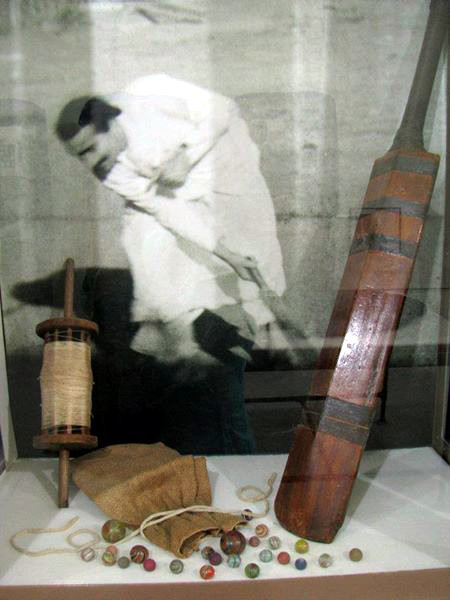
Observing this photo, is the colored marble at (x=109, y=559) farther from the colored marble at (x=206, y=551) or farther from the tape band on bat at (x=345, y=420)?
the tape band on bat at (x=345, y=420)

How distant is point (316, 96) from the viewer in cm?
201

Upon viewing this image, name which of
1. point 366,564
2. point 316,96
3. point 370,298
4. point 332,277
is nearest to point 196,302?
point 332,277

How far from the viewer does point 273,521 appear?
180cm

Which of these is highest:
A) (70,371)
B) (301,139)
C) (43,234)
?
(301,139)

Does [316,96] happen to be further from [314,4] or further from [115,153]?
[115,153]

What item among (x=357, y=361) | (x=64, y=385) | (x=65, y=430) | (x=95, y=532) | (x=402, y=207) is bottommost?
(x=95, y=532)

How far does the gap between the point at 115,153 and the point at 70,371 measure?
2.34 feet

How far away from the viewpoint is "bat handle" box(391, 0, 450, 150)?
1919 mm

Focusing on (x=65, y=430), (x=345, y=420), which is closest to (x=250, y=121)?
(x=345, y=420)

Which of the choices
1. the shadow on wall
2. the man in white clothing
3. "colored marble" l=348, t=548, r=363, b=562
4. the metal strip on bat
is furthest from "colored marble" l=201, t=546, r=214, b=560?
the metal strip on bat

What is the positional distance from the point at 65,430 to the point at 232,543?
0.61 metres

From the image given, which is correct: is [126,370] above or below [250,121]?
below

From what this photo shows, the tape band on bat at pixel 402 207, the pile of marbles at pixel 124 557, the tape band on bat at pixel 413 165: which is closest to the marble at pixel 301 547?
the pile of marbles at pixel 124 557

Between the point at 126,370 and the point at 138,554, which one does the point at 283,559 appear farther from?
the point at 126,370
